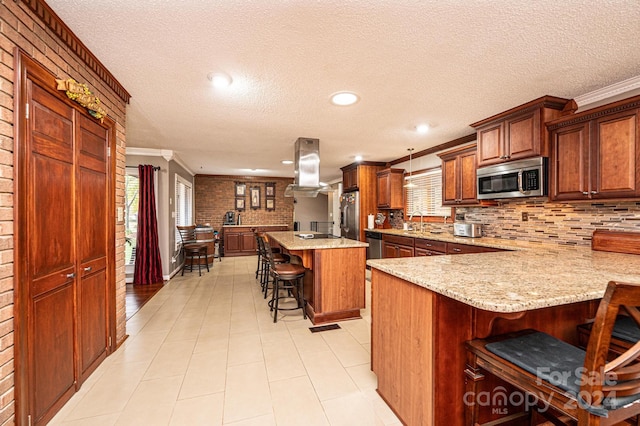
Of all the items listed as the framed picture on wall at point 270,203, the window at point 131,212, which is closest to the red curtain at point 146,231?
the window at point 131,212

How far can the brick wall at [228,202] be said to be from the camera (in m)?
8.30

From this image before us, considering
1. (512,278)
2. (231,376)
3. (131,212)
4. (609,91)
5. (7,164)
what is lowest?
(231,376)

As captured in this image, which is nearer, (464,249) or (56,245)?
(56,245)

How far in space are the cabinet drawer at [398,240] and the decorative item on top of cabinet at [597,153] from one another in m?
2.01

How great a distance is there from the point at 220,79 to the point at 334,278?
234 centimetres

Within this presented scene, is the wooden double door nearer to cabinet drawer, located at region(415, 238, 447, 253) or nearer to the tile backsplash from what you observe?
cabinet drawer, located at region(415, 238, 447, 253)

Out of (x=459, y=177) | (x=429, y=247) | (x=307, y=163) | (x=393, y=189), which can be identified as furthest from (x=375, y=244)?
(x=307, y=163)

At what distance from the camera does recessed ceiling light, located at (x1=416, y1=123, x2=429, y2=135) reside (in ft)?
12.0

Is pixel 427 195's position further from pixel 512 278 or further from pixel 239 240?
pixel 239 240

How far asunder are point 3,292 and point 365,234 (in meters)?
5.35

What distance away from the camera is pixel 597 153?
2490 millimetres

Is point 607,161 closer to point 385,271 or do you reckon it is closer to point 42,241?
point 385,271

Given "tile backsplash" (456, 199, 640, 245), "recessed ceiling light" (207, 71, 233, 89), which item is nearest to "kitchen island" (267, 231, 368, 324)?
"recessed ceiling light" (207, 71, 233, 89)

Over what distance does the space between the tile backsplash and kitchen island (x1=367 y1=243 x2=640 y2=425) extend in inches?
46.1
